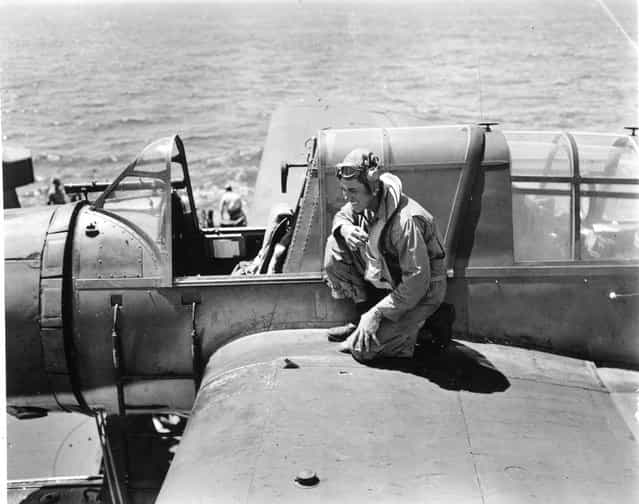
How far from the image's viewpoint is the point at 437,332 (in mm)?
5176

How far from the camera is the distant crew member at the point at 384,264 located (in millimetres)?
4797

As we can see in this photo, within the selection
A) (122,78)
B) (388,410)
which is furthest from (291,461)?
(122,78)

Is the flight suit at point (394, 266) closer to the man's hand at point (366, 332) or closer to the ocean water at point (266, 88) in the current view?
the man's hand at point (366, 332)

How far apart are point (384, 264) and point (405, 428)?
113cm

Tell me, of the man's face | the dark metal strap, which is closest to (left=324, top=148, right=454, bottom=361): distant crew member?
the man's face

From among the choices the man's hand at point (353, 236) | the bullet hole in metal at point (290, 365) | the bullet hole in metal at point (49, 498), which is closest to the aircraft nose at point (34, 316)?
the bullet hole in metal at point (49, 498)

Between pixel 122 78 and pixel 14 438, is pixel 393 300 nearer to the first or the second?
pixel 14 438

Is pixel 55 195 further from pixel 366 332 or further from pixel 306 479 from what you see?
pixel 306 479

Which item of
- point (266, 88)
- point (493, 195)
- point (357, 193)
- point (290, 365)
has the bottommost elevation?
point (266, 88)

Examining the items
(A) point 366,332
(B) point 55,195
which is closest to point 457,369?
(A) point 366,332

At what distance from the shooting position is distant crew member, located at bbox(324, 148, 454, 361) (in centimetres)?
480

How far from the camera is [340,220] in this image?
205 inches

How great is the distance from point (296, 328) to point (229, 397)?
91 cm

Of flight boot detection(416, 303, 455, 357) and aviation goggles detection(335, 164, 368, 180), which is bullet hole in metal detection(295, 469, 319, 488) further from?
aviation goggles detection(335, 164, 368, 180)
